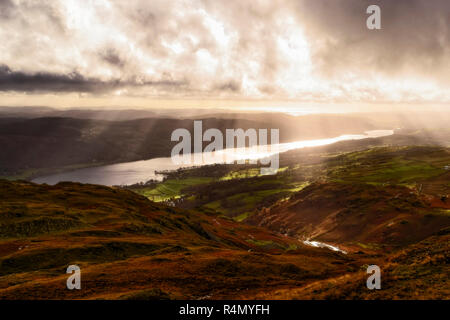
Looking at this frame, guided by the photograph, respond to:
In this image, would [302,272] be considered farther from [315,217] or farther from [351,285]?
[315,217]

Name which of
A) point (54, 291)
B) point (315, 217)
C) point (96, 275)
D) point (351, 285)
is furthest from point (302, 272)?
point (315, 217)

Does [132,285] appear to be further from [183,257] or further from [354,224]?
[354,224]

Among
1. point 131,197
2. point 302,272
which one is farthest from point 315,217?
point 302,272

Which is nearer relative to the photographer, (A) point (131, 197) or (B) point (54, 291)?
(B) point (54, 291)

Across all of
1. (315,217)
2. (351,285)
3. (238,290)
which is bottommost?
(315,217)

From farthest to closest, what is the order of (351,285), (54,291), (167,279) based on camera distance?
(167,279) → (54,291) → (351,285)

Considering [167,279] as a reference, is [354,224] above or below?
below

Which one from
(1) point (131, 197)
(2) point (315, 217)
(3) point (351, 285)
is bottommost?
(2) point (315, 217)

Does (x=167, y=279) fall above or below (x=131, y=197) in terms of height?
above
